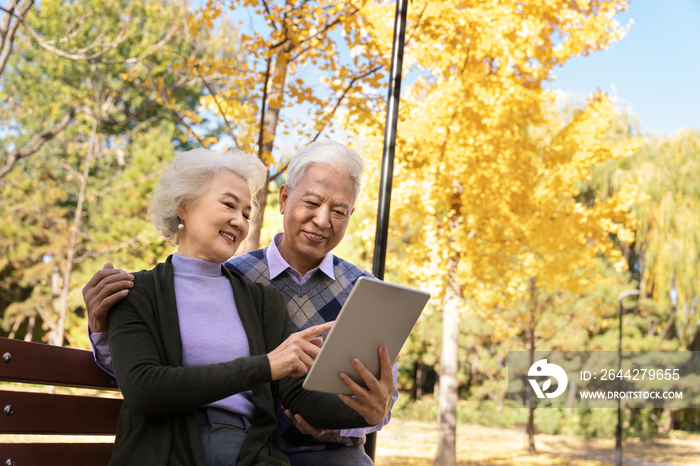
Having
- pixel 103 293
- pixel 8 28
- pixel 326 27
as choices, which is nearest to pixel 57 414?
pixel 103 293

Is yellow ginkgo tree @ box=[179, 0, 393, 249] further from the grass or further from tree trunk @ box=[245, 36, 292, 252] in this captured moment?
the grass

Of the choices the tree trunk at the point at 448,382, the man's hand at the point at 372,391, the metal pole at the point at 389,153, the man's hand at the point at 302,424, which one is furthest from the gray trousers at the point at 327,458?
the tree trunk at the point at 448,382

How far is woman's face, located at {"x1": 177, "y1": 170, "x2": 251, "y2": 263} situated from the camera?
5.46ft

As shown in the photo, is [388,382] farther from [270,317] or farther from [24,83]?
[24,83]

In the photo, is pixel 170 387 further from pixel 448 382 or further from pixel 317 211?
pixel 448 382

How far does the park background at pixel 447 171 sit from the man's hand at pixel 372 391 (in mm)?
2916

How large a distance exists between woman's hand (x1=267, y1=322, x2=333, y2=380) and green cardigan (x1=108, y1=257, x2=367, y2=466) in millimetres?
25

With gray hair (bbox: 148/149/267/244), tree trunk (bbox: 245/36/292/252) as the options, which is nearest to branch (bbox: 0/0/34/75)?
A: tree trunk (bbox: 245/36/292/252)

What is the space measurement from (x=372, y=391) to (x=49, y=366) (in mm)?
905

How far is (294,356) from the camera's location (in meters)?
1.41

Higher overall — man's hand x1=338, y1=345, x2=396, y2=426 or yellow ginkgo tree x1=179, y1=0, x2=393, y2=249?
yellow ginkgo tree x1=179, y1=0, x2=393, y2=249

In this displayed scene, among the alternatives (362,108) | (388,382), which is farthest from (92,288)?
(362,108)

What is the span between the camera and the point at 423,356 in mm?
20125

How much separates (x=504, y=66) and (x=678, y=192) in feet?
32.6
